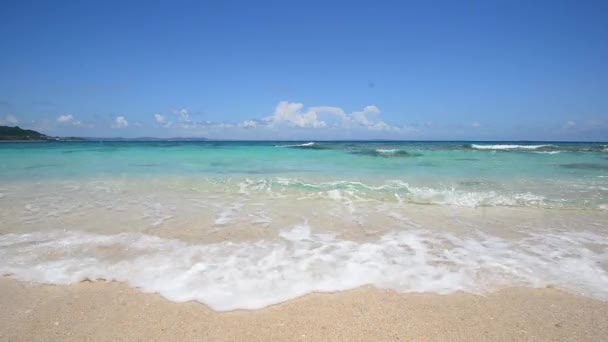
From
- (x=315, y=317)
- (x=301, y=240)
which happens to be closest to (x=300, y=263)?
(x=301, y=240)

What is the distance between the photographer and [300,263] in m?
3.57

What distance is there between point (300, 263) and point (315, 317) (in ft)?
3.43

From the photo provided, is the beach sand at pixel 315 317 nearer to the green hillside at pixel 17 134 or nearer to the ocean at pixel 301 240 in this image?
the ocean at pixel 301 240

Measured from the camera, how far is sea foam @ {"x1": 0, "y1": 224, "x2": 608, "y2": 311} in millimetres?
3025

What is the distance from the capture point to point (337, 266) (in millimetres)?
3494

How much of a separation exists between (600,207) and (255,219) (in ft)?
22.2

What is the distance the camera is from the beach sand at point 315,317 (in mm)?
2322

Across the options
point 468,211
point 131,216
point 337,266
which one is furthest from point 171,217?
point 468,211

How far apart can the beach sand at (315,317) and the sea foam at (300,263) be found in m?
0.16

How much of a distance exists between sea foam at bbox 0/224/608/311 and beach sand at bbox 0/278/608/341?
0.16m

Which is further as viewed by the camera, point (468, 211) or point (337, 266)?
point (468, 211)

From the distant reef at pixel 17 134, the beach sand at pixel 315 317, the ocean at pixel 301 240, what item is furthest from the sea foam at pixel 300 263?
the distant reef at pixel 17 134

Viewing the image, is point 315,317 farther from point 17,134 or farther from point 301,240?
point 17,134

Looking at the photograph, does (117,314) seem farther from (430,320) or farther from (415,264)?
(415,264)
